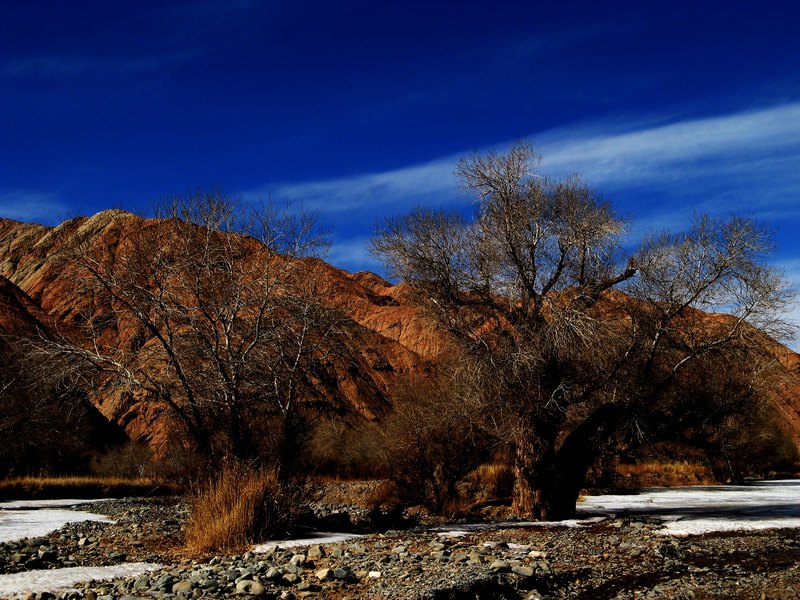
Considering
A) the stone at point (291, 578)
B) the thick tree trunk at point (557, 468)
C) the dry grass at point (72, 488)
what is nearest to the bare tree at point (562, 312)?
the thick tree trunk at point (557, 468)

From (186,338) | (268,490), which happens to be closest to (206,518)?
(268,490)

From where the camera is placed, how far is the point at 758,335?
15531 millimetres

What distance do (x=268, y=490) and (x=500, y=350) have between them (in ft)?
18.9

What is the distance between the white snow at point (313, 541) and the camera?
11.0 m

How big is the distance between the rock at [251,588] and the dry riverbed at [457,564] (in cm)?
1

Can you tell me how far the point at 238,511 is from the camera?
11391 mm

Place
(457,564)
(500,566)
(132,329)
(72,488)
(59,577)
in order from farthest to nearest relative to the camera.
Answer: (132,329) → (72,488) → (457,564) → (500,566) → (59,577)

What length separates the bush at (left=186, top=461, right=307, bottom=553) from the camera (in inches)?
442

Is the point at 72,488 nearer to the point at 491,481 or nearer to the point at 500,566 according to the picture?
the point at 491,481

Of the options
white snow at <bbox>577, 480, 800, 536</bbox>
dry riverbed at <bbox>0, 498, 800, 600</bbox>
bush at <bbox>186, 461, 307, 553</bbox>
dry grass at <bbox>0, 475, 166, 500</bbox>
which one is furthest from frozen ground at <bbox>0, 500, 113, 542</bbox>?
white snow at <bbox>577, 480, 800, 536</bbox>

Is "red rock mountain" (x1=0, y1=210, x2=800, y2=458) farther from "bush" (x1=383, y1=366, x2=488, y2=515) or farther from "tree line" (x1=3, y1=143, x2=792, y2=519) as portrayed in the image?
"tree line" (x1=3, y1=143, x2=792, y2=519)

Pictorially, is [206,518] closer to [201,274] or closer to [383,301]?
[201,274]

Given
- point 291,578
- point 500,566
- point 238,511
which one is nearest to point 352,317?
Result: point 238,511

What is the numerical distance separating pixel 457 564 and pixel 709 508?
1138 centimetres
